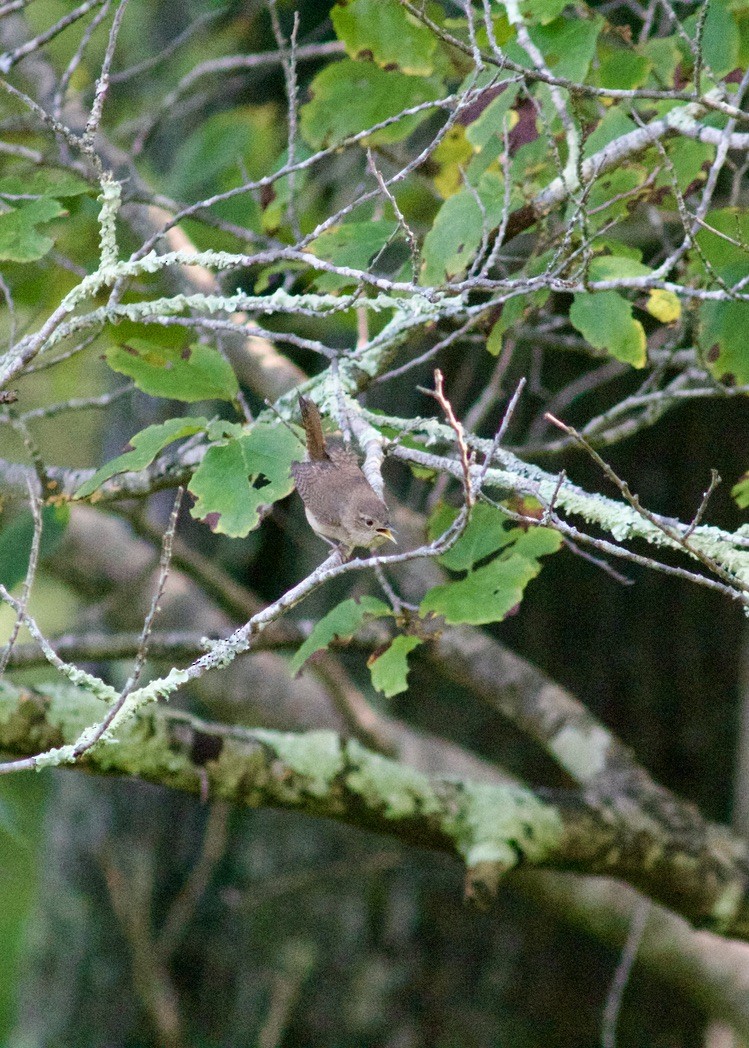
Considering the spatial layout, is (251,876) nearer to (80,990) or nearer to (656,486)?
(80,990)

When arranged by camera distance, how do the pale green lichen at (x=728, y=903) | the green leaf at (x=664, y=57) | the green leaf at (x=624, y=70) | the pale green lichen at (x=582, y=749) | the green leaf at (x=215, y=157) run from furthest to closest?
the green leaf at (x=215, y=157)
the pale green lichen at (x=582, y=749)
the pale green lichen at (x=728, y=903)
the green leaf at (x=664, y=57)
the green leaf at (x=624, y=70)

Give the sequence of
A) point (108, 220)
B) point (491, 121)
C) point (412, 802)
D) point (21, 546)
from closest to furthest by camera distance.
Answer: point (108, 220)
point (491, 121)
point (412, 802)
point (21, 546)

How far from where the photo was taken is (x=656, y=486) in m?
3.30

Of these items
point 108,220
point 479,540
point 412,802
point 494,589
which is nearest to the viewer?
point 108,220

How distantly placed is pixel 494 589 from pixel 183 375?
62cm

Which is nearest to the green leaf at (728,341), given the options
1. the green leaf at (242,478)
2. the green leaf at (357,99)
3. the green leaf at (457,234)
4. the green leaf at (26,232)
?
the green leaf at (457,234)

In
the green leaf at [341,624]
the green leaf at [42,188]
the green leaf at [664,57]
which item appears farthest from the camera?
the green leaf at [664,57]

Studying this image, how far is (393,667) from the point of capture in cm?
170

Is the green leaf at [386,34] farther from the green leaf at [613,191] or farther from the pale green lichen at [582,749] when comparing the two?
the pale green lichen at [582,749]

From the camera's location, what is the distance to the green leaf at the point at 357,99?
7.39 ft

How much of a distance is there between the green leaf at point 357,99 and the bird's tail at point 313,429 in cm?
76

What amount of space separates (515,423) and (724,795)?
1318 mm

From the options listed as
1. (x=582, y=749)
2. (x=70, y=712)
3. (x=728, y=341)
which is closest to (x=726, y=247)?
(x=728, y=341)

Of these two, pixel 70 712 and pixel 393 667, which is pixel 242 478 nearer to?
pixel 393 667
